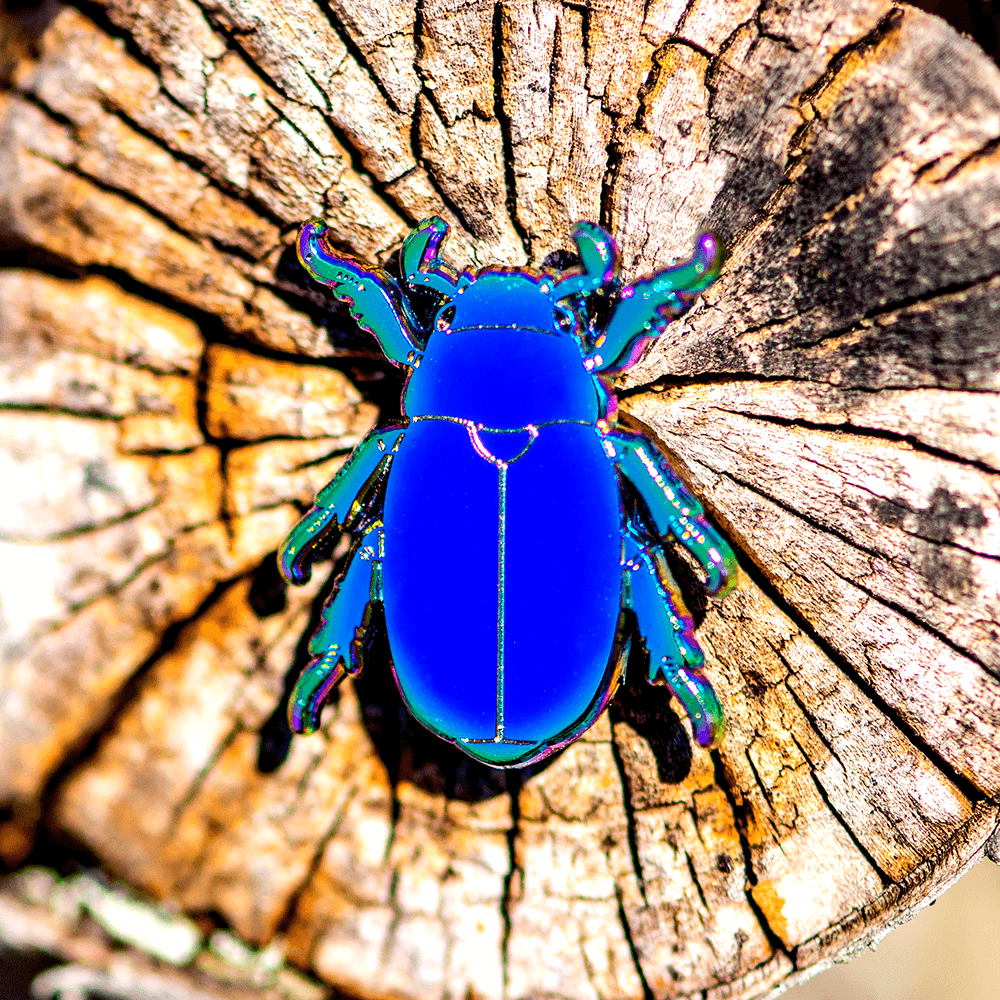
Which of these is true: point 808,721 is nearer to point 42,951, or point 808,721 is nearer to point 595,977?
point 595,977

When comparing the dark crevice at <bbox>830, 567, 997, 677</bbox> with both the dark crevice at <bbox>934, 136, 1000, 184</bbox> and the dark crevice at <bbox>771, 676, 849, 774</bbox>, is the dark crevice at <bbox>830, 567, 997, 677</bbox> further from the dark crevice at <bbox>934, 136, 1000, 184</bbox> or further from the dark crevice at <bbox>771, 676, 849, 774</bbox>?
the dark crevice at <bbox>934, 136, 1000, 184</bbox>

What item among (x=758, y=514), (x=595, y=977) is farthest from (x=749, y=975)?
(x=758, y=514)

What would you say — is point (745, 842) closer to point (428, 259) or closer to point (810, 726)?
point (810, 726)

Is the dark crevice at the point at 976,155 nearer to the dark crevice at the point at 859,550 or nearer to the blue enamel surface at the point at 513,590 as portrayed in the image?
the dark crevice at the point at 859,550

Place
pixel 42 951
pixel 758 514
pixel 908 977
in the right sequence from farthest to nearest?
1. pixel 908 977
2. pixel 758 514
3. pixel 42 951

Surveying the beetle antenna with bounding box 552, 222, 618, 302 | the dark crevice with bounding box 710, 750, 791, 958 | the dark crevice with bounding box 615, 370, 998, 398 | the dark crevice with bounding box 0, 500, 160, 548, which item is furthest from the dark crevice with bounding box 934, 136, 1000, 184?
the dark crevice with bounding box 0, 500, 160, 548

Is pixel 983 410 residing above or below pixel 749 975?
above
